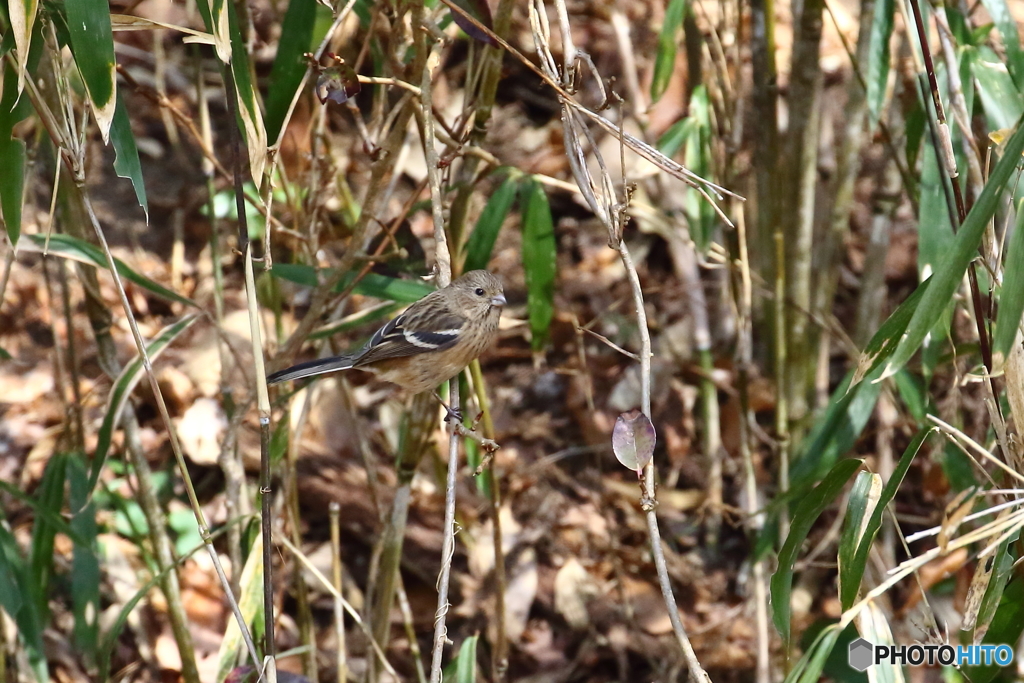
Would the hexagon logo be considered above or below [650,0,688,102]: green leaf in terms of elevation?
below

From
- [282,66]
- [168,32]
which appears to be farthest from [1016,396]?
[168,32]

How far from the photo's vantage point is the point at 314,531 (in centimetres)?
477

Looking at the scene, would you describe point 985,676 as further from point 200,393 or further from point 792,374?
point 200,393

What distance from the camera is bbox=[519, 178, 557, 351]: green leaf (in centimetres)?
328

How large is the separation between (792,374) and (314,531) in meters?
2.42

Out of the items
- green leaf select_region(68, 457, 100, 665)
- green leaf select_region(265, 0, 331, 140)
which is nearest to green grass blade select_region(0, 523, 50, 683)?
green leaf select_region(68, 457, 100, 665)

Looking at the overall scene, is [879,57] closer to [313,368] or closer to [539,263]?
[539,263]

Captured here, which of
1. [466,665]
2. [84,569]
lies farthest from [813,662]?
[84,569]

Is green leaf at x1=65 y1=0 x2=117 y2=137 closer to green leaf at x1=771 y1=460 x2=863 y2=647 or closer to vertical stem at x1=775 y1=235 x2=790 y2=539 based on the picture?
green leaf at x1=771 y1=460 x2=863 y2=647

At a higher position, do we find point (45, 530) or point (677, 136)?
point (677, 136)

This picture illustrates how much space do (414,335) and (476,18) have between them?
4.42 ft

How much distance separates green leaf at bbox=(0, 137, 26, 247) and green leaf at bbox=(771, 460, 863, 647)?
2086 mm

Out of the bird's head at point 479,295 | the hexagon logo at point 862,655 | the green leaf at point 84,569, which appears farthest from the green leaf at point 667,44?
the green leaf at point 84,569

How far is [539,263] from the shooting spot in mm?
3412
